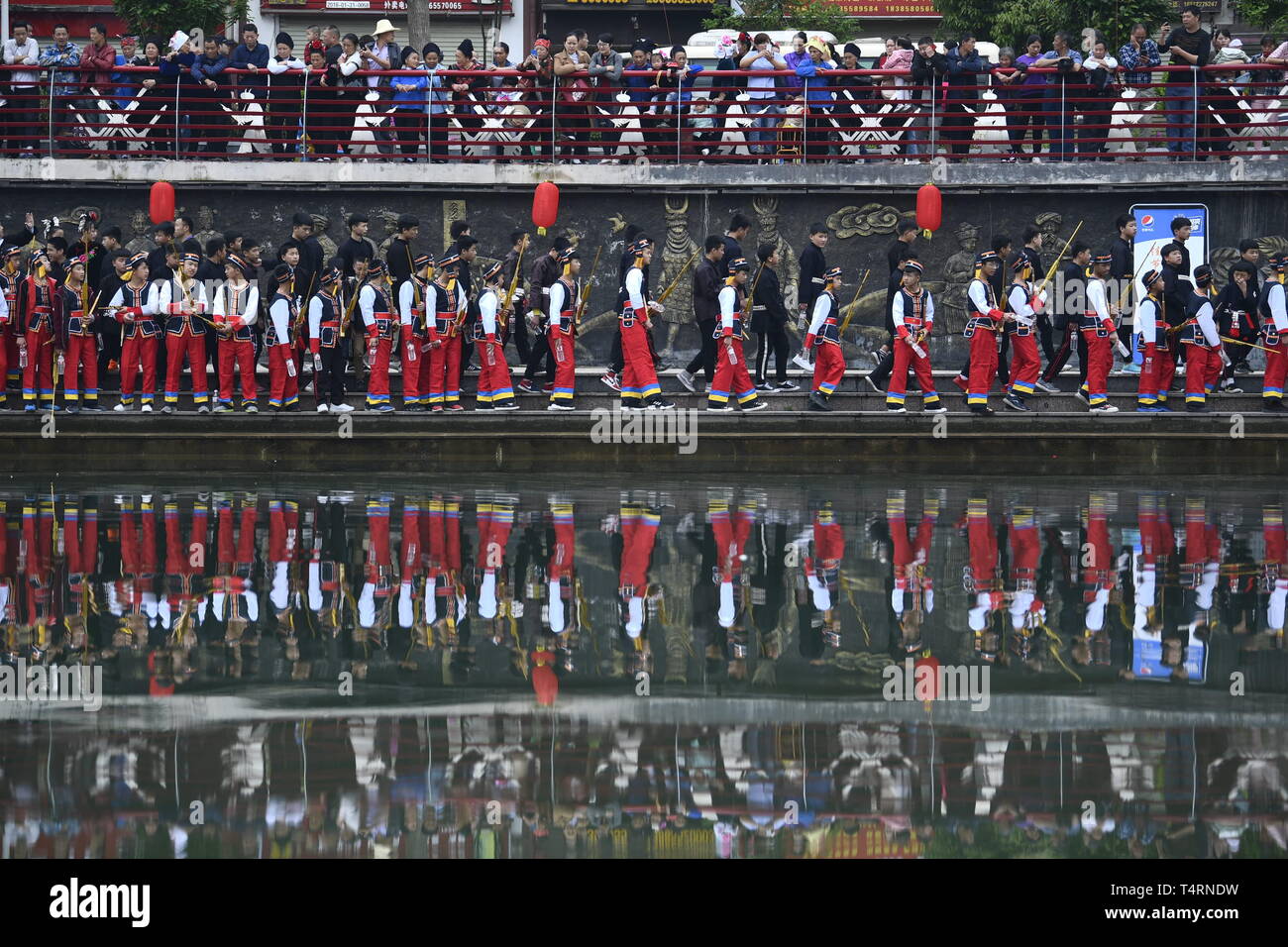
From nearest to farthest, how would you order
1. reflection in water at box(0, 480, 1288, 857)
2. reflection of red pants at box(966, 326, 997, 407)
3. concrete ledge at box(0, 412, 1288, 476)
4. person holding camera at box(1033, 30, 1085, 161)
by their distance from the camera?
reflection in water at box(0, 480, 1288, 857) → concrete ledge at box(0, 412, 1288, 476) → reflection of red pants at box(966, 326, 997, 407) → person holding camera at box(1033, 30, 1085, 161)

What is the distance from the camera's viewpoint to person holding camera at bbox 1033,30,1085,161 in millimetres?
21406

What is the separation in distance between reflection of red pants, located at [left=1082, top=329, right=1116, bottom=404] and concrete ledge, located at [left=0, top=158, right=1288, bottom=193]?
14.1ft

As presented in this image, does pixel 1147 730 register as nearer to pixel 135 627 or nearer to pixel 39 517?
pixel 135 627

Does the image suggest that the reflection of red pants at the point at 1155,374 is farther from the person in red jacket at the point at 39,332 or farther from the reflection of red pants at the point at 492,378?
the person in red jacket at the point at 39,332

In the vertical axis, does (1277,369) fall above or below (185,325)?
below

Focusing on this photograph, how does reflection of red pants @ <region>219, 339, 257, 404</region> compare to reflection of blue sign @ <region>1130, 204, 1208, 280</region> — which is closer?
reflection of red pants @ <region>219, 339, 257, 404</region>

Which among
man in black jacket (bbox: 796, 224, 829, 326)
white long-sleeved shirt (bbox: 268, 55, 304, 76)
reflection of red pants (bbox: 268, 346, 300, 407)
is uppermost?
white long-sleeved shirt (bbox: 268, 55, 304, 76)

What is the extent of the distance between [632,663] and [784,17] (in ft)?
88.2

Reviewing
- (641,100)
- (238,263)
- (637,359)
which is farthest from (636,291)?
(641,100)

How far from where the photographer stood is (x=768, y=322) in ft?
62.7

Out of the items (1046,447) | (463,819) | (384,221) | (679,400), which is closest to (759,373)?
(679,400)

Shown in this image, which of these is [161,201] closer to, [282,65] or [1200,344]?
[282,65]

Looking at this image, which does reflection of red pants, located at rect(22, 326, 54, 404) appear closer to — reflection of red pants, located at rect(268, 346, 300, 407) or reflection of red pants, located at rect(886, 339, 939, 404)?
reflection of red pants, located at rect(268, 346, 300, 407)

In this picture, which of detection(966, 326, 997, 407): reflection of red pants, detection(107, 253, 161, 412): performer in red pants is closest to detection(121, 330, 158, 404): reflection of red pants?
detection(107, 253, 161, 412): performer in red pants
